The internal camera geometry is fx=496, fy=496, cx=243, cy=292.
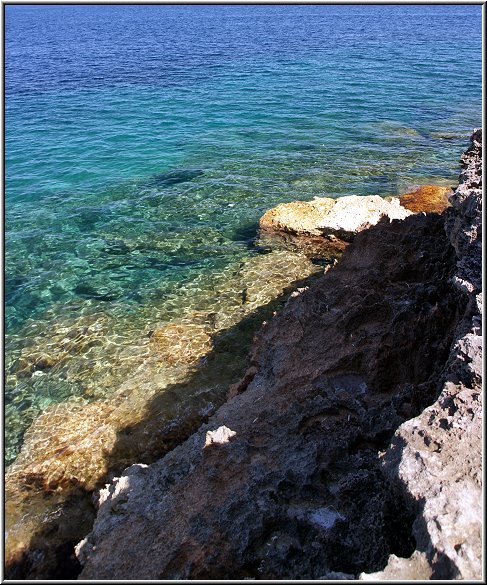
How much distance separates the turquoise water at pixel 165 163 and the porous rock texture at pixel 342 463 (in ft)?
16.8

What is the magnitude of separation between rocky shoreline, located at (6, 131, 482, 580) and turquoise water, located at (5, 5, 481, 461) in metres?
1.66

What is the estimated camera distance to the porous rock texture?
4.21 m

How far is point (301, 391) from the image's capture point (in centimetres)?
736

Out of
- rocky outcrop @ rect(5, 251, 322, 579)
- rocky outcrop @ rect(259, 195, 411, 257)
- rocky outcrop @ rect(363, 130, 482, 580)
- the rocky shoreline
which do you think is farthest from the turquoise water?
rocky outcrop @ rect(363, 130, 482, 580)

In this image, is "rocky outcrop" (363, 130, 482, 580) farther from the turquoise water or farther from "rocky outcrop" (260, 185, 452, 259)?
"rocky outcrop" (260, 185, 452, 259)

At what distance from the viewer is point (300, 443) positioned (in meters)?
6.09

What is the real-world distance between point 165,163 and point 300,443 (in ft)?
68.2

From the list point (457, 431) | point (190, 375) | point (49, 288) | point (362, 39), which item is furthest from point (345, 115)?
point (362, 39)

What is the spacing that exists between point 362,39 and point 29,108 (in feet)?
156

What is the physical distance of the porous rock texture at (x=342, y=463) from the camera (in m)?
4.21

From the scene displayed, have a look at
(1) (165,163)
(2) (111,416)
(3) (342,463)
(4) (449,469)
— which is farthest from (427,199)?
(4) (449,469)

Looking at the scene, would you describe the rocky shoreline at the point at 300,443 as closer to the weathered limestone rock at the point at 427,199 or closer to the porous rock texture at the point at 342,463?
the porous rock texture at the point at 342,463

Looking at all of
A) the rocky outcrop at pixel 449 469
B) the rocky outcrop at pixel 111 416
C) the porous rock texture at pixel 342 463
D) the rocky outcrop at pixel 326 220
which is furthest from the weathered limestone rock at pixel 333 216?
the rocky outcrop at pixel 449 469

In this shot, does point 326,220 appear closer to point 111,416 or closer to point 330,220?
point 330,220
